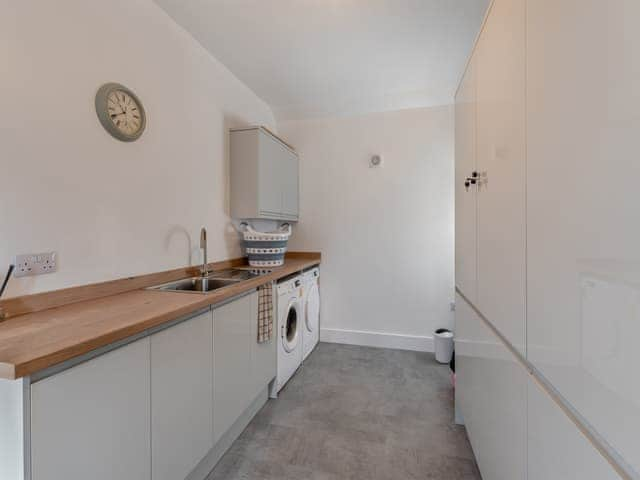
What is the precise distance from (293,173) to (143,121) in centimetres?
173

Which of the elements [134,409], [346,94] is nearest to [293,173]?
[346,94]

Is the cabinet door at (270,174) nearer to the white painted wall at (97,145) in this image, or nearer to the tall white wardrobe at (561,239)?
the white painted wall at (97,145)

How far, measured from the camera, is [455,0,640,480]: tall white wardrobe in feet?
1.62

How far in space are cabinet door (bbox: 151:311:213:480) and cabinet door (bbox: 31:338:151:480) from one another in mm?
51

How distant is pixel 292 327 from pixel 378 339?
1.13 meters

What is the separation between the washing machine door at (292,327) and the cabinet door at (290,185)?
3.22ft

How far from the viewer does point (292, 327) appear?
269 centimetres

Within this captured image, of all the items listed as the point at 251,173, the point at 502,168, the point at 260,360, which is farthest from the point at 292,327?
the point at 502,168

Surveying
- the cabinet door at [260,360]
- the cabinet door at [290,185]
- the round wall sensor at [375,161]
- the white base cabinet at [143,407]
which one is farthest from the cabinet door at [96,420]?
the round wall sensor at [375,161]

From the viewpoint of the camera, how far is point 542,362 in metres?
0.79

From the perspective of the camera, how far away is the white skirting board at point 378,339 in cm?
320

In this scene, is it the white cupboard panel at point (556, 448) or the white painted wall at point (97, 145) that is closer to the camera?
the white cupboard panel at point (556, 448)

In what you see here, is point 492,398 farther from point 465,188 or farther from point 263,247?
point 263,247

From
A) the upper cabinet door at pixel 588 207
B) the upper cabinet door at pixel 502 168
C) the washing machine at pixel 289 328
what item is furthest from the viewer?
the washing machine at pixel 289 328
